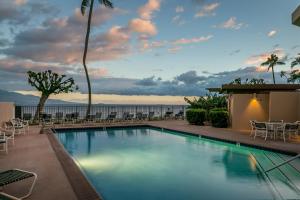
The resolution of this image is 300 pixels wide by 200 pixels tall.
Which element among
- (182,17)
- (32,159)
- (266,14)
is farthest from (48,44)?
(266,14)

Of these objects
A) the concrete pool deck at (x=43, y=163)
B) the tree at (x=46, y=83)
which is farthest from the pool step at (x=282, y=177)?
the tree at (x=46, y=83)

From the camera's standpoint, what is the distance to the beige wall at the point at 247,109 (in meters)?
12.8

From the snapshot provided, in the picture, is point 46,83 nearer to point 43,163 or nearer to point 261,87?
point 43,163

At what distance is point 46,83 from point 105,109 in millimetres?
4289

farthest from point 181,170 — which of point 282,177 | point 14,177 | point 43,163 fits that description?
Result: point 14,177

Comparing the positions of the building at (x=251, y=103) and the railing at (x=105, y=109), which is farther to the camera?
the railing at (x=105, y=109)

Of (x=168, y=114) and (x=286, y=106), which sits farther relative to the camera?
(x=168, y=114)

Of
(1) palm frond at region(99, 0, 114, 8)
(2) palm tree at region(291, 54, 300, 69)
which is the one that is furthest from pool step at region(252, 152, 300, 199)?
(2) palm tree at region(291, 54, 300, 69)

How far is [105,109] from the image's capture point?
1825 cm

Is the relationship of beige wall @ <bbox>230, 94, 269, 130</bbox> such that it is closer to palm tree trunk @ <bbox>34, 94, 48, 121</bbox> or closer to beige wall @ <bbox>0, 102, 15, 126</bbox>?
beige wall @ <bbox>0, 102, 15, 126</bbox>

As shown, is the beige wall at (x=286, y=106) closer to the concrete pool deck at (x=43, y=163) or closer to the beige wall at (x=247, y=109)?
the beige wall at (x=247, y=109)

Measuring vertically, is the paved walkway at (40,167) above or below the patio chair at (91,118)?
below

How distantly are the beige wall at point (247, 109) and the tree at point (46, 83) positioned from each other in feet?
33.2

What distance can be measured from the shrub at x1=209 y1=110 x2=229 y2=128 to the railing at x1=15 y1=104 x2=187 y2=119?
5.50 meters
